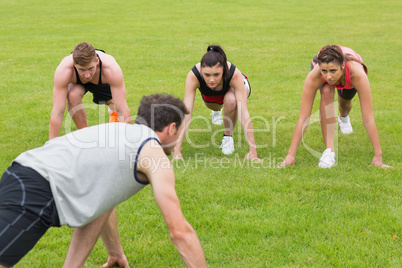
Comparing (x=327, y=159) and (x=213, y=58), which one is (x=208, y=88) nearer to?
(x=213, y=58)

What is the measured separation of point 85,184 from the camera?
325cm

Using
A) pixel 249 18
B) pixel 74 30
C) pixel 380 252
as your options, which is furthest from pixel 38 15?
pixel 380 252

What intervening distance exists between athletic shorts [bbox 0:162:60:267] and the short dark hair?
79cm

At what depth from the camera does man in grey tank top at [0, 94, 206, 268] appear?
10.2 ft

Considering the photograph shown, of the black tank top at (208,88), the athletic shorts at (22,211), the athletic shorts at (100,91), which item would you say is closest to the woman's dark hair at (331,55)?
the black tank top at (208,88)

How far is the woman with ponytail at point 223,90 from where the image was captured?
6.66 m

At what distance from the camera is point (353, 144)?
739 cm

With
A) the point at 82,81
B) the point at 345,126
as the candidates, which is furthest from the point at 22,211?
the point at 345,126

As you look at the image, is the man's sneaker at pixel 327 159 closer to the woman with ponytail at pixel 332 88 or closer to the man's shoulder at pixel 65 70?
the woman with ponytail at pixel 332 88

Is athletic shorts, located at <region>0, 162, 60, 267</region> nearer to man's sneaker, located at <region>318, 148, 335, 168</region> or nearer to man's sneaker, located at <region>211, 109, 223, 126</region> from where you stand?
man's sneaker, located at <region>318, 148, 335, 168</region>

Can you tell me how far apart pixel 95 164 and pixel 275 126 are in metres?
5.35

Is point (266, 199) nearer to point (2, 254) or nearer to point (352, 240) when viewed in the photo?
point (352, 240)

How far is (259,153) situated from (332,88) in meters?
1.36

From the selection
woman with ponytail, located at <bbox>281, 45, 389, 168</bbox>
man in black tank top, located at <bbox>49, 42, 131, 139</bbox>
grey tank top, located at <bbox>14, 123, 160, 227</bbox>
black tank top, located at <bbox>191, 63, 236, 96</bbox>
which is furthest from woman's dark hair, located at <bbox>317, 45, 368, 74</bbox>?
grey tank top, located at <bbox>14, 123, 160, 227</bbox>
